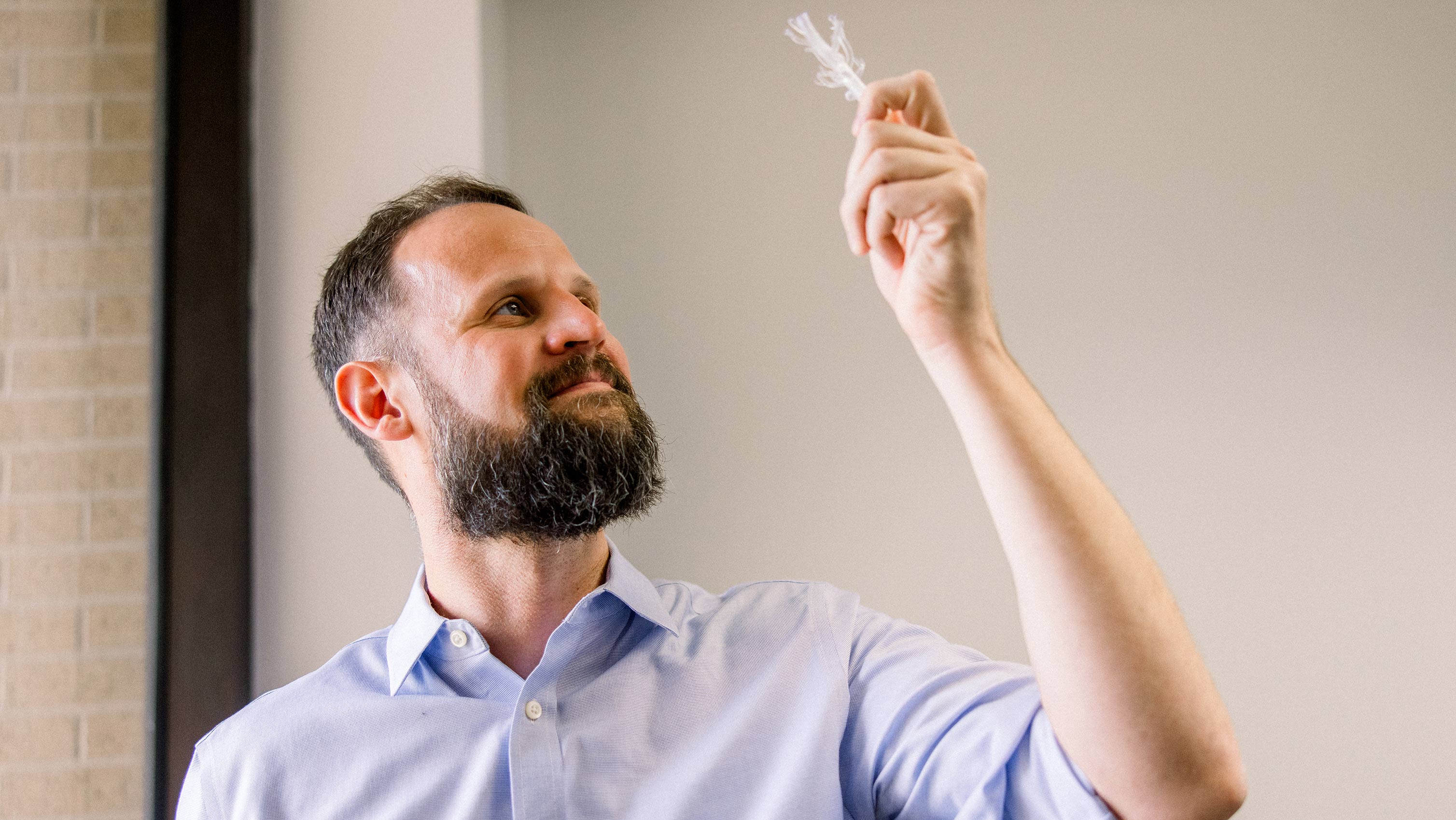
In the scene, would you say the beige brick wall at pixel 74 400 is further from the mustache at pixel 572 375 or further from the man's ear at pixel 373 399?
the mustache at pixel 572 375

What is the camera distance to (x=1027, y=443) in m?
0.72

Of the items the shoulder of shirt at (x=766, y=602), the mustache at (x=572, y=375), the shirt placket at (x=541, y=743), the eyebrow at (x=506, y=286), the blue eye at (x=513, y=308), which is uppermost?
the eyebrow at (x=506, y=286)

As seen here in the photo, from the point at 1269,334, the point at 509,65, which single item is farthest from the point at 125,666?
the point at 1269,334

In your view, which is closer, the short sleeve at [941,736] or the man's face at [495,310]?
the short sleeve at [941,736]

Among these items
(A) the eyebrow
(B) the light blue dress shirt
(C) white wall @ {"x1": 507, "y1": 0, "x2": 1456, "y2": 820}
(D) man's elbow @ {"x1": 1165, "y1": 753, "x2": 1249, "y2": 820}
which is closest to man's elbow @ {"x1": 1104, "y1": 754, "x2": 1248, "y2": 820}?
(D) man's elbow @ {"x1": 1165, "y1": 753, "x2": 1249, "y2": 820}

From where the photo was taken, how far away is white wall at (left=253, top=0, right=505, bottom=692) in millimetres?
1493

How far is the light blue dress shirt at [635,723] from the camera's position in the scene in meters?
0.94

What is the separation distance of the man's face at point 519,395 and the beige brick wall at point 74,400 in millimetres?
672

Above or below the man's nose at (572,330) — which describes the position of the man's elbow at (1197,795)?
below

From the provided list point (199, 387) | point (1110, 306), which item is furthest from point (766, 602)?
point (1110, 306)

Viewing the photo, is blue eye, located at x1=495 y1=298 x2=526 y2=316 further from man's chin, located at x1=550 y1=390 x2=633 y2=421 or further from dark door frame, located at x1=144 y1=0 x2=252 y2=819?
dark door frame, located at x1=144 y1=0 x2=252 y2=819

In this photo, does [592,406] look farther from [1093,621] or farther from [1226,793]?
[1226,793]

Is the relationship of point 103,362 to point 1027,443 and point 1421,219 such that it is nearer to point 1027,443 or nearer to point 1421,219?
point 1027,443

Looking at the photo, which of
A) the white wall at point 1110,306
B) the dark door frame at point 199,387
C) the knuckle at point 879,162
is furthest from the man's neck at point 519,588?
the white wall at point 1110,306
